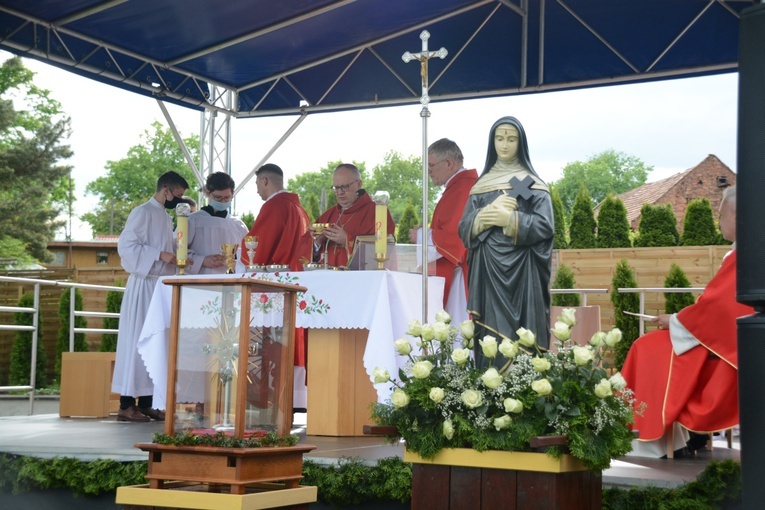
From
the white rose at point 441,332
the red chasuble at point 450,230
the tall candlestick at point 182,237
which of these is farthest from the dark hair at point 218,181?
the white rose at point 441,332

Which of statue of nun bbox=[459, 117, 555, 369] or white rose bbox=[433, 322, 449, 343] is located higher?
statue of nun bbox=[459, 117, 555, 369]

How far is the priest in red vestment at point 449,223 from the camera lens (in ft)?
21.5

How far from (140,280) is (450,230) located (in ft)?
9.12

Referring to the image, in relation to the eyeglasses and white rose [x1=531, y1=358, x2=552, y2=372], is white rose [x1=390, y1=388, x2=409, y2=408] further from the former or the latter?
the eyeglasses

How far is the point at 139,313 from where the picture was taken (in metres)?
7.66

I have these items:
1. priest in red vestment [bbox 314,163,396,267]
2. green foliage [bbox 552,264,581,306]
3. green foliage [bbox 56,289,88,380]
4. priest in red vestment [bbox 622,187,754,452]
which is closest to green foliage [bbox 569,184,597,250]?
green foliage [bbox 552,264,581,306]

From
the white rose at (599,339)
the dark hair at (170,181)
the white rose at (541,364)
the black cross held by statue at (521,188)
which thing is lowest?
the white rose at (541,364)

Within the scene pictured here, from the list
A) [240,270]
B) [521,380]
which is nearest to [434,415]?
[521,380]

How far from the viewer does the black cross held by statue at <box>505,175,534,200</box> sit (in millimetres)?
4703

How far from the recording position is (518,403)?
12.2 ft

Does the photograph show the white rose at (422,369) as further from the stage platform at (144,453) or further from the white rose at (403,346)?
the stage platform at (144,453)

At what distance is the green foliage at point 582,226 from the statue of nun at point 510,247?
17.7 meters

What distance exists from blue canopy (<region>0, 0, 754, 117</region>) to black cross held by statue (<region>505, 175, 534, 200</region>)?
3924mm

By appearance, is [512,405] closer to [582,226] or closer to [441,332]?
[441,332]
